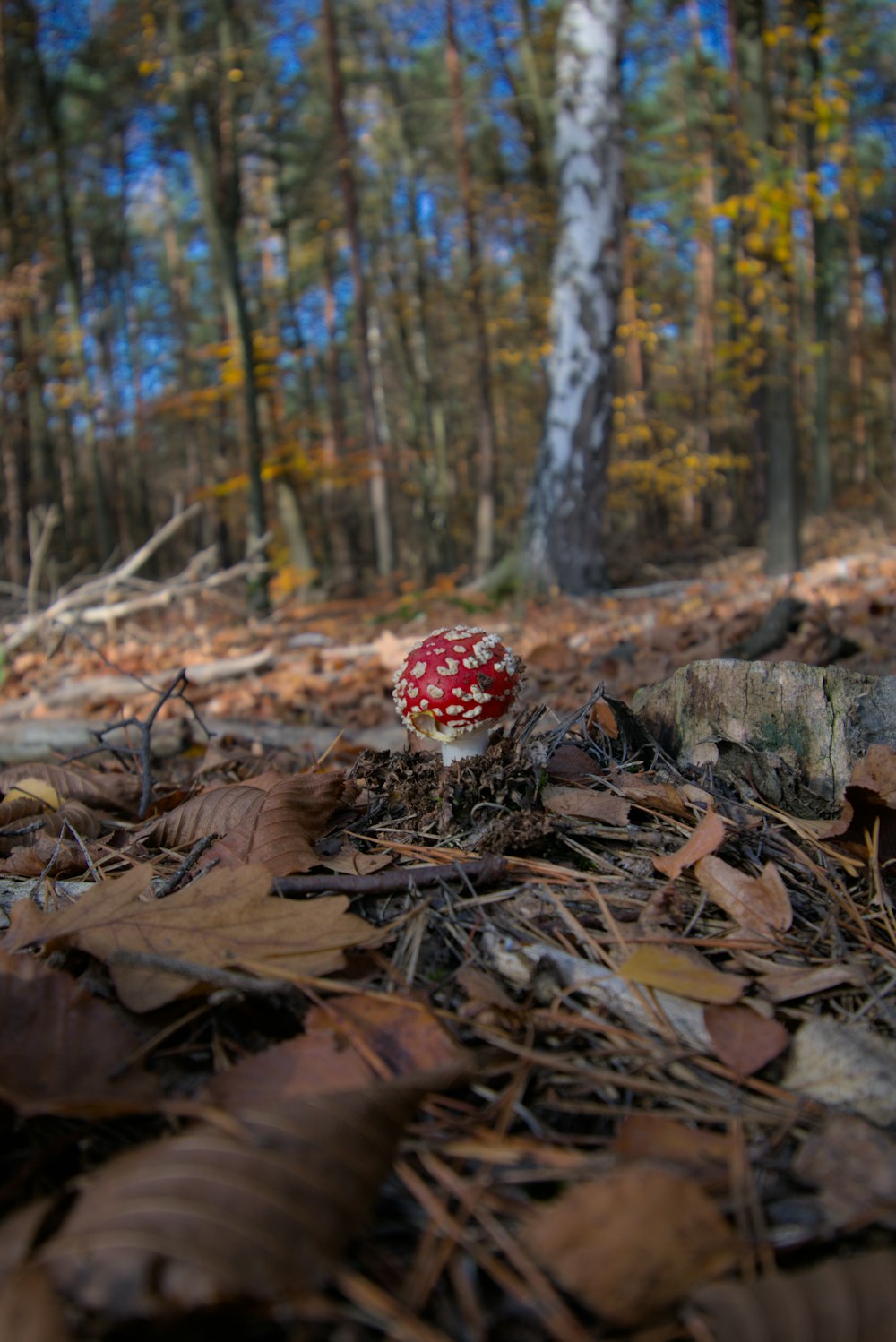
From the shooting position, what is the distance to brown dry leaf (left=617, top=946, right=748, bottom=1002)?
3.51 ft

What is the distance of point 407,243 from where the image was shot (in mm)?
16469

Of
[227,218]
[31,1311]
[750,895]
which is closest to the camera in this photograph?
[31,1311]

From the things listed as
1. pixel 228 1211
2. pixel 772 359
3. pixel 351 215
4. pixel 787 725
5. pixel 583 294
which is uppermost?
pixel 351 215

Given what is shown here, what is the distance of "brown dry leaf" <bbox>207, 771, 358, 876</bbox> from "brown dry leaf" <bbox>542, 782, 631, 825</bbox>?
425 millimetres

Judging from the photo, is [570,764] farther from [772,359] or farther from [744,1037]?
[772,359]

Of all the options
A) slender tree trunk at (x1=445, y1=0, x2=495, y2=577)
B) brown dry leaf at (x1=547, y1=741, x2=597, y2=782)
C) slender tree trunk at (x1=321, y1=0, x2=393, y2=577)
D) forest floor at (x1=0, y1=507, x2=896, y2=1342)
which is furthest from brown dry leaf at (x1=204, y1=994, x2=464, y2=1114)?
slender tree trunk at (x1=321, y1=0, x2=393, y2=577)

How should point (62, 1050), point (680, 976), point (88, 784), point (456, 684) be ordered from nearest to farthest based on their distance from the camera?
point (62, 1050)
point (680, 976)
point (456, 684)
point (88, 784)

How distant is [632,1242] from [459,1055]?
310 millimetres

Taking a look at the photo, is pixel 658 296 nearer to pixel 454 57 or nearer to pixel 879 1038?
pixel 454 57

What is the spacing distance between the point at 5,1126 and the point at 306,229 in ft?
60.6

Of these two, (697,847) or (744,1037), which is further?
(697,847)

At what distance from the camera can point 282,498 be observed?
43.6 feet

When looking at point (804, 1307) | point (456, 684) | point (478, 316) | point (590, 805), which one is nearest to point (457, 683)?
point (456, 684)

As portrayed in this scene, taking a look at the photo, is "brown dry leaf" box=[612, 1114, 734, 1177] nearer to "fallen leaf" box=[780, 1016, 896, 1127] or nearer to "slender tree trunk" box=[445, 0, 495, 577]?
"fallen leaf" box=[780, 1016, 896, 1127]
